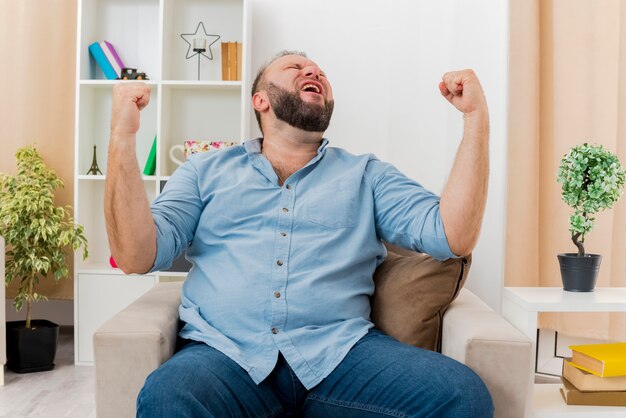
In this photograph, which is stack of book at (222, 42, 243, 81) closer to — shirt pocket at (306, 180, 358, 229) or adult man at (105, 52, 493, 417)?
adult man at (105, 52, 493, 417)

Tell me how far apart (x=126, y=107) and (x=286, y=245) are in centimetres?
50

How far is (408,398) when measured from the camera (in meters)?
1.55

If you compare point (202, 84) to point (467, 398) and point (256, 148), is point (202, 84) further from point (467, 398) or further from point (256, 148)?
point (467, 398)

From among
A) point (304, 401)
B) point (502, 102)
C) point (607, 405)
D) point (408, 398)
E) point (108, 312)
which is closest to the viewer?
point (408, 398)

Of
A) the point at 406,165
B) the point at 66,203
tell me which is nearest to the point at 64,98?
the point at 66,203

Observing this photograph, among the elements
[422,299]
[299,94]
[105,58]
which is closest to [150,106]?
[105,58]

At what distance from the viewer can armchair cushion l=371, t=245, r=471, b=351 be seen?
6.13 feet

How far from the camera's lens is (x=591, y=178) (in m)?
2.02

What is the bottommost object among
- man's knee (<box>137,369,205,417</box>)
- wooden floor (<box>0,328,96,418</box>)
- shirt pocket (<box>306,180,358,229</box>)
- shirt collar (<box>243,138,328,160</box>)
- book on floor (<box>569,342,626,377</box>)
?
wooden floor (<box>0,328,96,418</box>)

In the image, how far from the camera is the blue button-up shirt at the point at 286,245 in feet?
5.78

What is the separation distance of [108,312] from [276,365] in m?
1.71

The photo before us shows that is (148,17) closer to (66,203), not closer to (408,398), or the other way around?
Result: (66,203)

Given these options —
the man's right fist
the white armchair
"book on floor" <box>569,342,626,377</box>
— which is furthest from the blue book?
"book on floor" <box>569,342,626,377</box>

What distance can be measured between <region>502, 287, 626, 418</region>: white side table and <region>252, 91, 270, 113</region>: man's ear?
2.77ft
